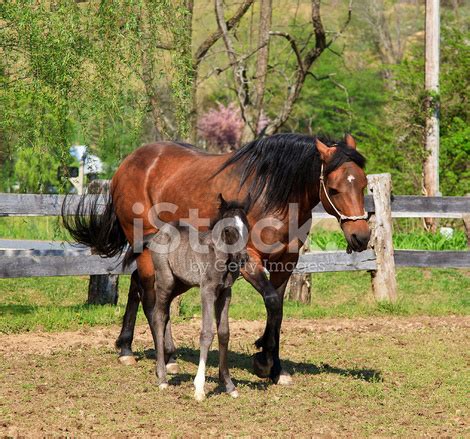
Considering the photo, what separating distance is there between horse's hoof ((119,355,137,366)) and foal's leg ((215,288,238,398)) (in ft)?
4.91

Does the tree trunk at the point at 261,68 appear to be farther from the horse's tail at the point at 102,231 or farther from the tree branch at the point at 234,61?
the horse's tail at the point at 102,231

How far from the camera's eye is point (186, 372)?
8.00 metres

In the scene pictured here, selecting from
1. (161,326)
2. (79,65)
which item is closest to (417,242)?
(79,65)

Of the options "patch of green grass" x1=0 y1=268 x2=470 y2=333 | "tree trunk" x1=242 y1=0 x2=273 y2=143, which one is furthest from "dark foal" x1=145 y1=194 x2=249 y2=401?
"tree trunk" x1=242 y1=0 x2=273 y2=143

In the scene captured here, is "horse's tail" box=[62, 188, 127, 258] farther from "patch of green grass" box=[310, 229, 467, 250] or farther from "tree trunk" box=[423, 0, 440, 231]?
"tree trunk" box=[423, 0, 440, 231]

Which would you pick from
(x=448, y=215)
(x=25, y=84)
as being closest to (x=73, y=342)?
(x=25, y=84)

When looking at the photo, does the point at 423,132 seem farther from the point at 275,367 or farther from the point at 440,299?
the point at 275,367

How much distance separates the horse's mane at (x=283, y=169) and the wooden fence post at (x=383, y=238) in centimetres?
446

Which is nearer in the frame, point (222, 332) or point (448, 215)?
point (222, 332)

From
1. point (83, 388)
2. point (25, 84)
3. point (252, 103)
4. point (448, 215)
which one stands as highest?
point (252, 103)

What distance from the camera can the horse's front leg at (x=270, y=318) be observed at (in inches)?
279

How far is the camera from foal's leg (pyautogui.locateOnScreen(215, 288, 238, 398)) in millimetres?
6977

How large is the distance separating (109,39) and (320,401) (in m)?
5.66

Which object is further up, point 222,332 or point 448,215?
point 448,215
